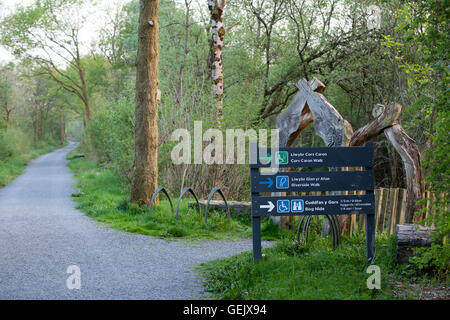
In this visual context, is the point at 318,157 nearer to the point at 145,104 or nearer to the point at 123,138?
the point at 145,104

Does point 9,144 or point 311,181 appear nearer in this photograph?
point 311,181

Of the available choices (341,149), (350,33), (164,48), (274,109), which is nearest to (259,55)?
(274,109)

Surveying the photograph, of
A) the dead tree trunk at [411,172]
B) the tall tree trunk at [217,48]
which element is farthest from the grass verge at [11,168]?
the dead tree trunk at [411,172]

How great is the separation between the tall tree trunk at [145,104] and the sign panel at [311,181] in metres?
5.84

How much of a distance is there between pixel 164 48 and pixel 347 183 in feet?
69.8

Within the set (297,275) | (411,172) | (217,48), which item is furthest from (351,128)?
(217,48)

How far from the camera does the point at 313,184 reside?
230 inches

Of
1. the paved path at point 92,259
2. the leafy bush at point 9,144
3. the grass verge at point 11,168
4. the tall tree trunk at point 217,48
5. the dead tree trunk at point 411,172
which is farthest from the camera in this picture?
the leafy bush at point 9,144

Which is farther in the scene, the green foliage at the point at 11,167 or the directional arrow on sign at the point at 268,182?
the green foliage at the point at 11,167

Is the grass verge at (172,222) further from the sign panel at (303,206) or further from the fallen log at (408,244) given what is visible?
the fallen log at (408,244)

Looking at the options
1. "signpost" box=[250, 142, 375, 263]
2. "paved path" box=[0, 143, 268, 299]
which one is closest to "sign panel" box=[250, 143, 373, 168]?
"signpost" box=[250, 142, 375, 263]

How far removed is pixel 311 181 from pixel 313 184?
0.04 m

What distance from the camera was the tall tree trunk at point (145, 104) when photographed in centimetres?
1123

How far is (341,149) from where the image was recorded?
588cm
